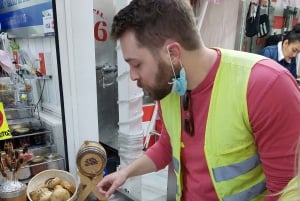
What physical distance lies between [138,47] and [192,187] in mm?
540

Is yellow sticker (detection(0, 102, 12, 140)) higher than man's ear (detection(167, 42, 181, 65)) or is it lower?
lower

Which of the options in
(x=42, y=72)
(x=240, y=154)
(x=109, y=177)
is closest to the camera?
(x=240, y=154)

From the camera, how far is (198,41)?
87cm

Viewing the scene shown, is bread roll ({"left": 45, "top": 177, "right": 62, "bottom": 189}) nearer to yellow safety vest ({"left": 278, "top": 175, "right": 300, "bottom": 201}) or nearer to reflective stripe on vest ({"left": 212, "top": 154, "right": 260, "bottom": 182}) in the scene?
reflective stripe on vest ({"left": 212, "top": 154, "right": 260, "bottom": 182})

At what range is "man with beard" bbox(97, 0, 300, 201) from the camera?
73cm

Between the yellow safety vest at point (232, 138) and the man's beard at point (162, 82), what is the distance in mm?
150

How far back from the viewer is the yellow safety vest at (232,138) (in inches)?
31.4

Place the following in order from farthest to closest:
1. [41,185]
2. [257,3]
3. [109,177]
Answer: [257,3] → [41,185] → [109,177]

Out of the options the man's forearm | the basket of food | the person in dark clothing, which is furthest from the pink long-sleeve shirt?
the person in dark clothing

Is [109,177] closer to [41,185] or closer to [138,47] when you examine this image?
[41,185]

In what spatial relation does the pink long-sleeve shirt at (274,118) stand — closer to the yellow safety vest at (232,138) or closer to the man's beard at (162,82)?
the yellow safety vest at (232,138)

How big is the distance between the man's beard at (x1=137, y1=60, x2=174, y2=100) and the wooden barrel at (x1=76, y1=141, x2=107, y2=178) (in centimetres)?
49

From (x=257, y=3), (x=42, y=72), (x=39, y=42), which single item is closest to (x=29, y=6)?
(x=39, y=42)

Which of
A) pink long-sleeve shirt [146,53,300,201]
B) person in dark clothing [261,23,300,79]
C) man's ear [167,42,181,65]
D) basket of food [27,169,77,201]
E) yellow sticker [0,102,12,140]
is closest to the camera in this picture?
pink long-sleeve shirt [146,53,300,201]
